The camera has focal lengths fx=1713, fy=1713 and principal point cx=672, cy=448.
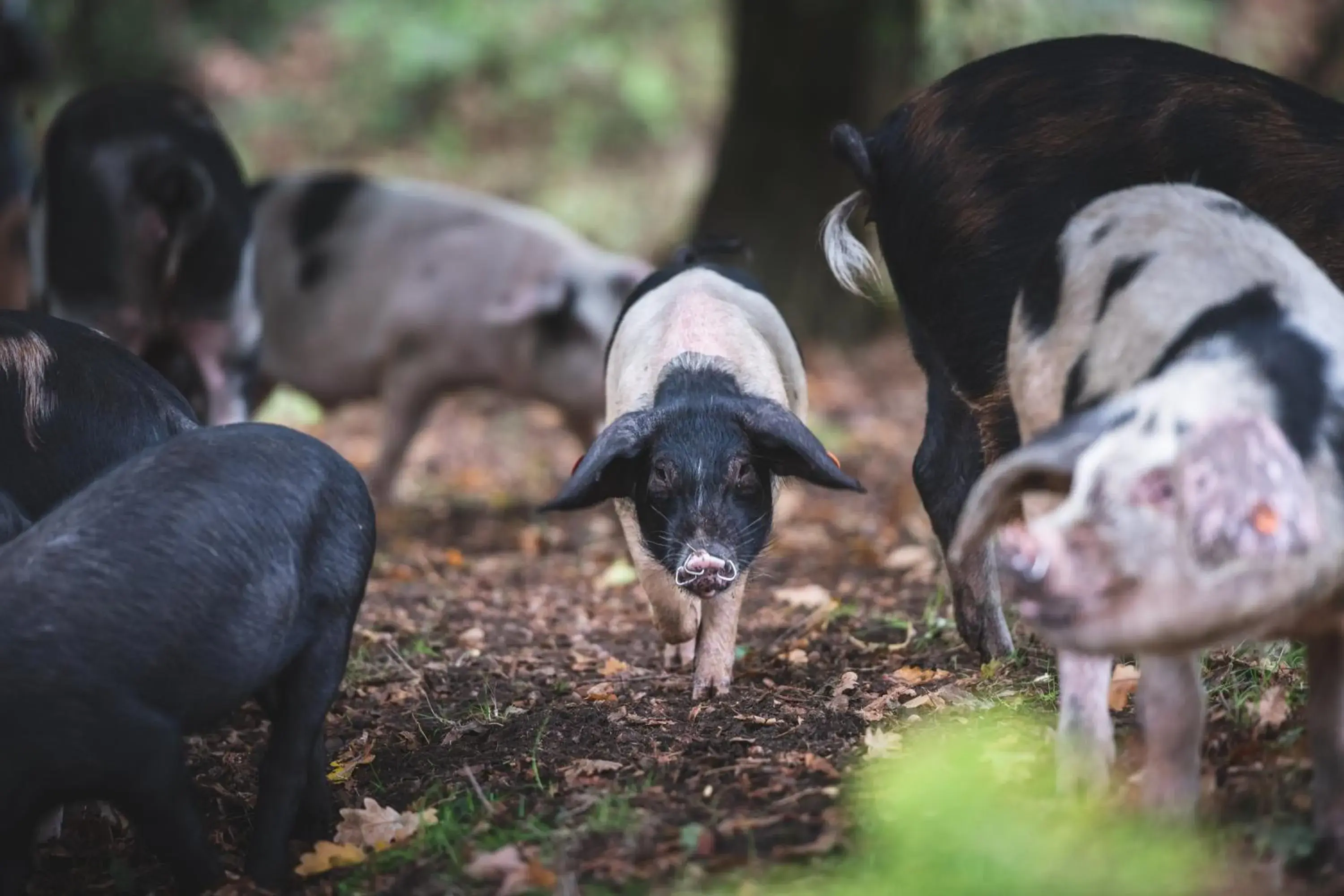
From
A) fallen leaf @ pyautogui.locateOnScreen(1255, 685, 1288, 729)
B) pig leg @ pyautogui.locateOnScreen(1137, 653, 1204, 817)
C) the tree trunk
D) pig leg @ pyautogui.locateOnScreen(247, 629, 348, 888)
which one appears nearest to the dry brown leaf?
pig leg @ pyautogui.locateOnScreen(247, 629, 348, 888)

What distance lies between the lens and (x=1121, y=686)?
168 inches

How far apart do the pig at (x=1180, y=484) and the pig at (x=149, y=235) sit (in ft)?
13.6

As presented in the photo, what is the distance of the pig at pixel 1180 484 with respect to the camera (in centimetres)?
281

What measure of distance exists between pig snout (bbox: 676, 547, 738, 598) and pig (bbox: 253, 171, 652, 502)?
150 inches

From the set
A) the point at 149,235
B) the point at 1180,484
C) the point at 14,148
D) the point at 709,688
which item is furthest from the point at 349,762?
the point at 14,148

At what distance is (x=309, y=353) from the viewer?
8.88 meters

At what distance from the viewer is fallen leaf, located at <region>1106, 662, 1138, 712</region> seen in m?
4.19

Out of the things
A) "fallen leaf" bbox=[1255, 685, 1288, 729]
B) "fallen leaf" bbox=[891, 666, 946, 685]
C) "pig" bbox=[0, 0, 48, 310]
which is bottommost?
"fallen leaf" bbox=[1255, 685, 1288, 729]

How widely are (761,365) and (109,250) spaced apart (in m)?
2.83

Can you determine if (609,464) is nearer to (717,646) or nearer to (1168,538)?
(717,646)

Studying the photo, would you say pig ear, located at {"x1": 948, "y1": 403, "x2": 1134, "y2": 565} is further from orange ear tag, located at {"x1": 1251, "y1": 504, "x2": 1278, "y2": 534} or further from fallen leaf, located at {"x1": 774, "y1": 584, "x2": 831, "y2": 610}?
fallen leaf, located at {"x1": 774, "y1": 584, "x2": 831, "y2": 610}

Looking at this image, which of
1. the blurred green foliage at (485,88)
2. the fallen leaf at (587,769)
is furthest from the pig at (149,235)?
the blurred green foliage at (485,88)

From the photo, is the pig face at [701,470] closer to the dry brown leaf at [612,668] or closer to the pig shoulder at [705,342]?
the pig shoulder at [705,342]

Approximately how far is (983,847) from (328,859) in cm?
167
